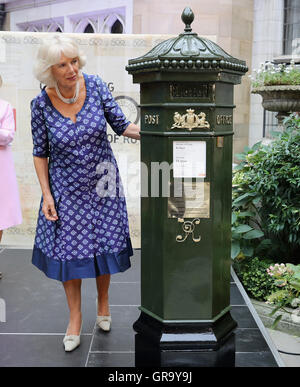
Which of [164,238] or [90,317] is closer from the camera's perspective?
[164,238]

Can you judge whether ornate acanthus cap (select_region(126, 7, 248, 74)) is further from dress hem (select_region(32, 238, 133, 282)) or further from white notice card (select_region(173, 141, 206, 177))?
dress hem (select_region(32, 238, 133, 282))

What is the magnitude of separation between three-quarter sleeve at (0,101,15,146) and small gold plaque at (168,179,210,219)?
77.6 inches

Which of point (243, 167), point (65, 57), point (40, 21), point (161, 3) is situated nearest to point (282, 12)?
point (161, 3)

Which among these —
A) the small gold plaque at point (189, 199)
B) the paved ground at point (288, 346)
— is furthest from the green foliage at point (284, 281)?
the small gold plaque at point (189, 199)

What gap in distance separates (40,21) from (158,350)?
7.51m

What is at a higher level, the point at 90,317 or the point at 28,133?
the point at 28,133

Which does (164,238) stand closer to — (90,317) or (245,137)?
(90,317)

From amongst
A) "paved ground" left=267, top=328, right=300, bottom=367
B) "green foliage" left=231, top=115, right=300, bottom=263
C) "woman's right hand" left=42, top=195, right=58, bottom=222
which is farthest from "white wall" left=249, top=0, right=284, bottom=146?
"woman's right hand" left=42, top=195, right=58, bottom=222

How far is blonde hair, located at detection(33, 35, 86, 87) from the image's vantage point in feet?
8.13

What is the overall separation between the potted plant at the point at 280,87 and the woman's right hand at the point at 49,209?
3388 millimetres

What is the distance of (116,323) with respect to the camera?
10.4ft

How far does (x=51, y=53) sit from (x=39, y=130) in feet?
1.45

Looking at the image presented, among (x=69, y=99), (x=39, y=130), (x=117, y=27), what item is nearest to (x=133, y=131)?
(x=69, y=99)

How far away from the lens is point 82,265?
2.72 meters
